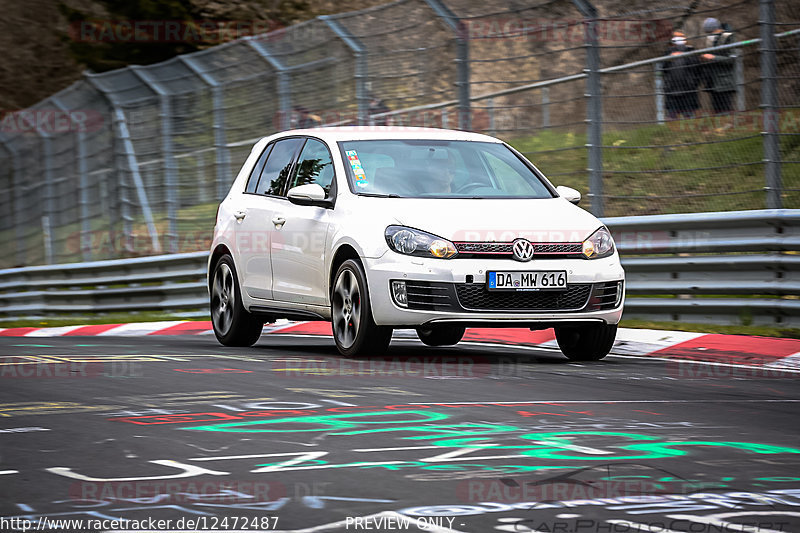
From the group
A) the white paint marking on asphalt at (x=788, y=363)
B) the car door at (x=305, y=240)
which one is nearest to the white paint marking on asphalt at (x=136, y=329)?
the car door at (x=305, y=240)

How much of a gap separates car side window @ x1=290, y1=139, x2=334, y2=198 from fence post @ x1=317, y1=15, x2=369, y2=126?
15.8 feet

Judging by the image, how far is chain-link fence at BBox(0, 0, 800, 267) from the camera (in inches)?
475

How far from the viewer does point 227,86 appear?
1811cm

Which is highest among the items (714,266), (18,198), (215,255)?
(18,198)

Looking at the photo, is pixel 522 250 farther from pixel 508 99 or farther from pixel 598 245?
pixel 508 99

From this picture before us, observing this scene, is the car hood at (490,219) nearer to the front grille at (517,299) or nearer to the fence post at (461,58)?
the front grille at (517,299)

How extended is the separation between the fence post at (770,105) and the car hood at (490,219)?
7.30 feet

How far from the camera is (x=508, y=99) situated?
567 inches

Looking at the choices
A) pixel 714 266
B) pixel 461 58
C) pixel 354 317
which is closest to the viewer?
pixel 354 317

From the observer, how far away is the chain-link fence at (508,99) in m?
12.1

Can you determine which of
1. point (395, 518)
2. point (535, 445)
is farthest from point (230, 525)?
point (535, 445)

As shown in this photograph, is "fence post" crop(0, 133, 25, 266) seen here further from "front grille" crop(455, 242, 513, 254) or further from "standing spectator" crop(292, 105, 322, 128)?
"front grille" crop(455, 242, 513, 254)

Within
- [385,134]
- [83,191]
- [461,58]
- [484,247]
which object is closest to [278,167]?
[385,134]

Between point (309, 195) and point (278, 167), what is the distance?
139cm
